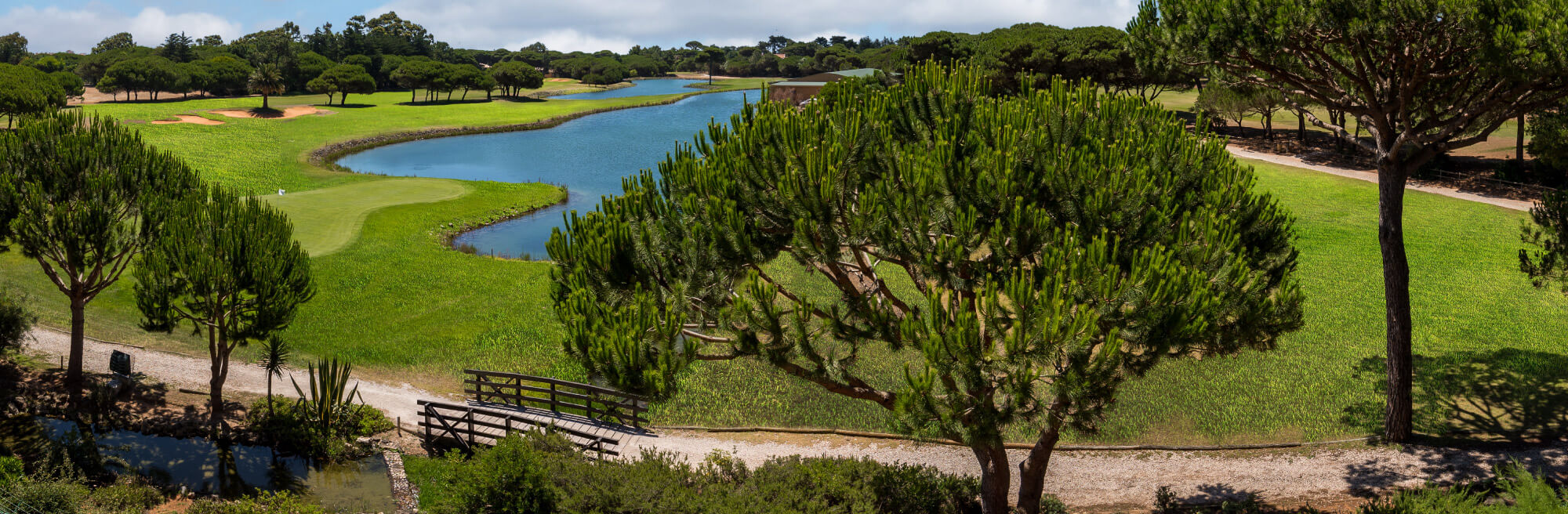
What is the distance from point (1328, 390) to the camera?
24.5 meters

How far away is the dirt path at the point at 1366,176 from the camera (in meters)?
46.6

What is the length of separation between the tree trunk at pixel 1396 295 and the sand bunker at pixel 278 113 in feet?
341

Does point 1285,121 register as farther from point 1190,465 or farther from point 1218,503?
point 1218,503

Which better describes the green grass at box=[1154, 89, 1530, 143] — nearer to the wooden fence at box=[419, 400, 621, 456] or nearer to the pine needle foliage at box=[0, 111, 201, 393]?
the wooden fence at box=[419, 400, 621, 456]

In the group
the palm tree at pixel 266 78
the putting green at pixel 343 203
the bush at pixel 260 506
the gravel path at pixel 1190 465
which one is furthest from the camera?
the palm tree at pixel 266 78

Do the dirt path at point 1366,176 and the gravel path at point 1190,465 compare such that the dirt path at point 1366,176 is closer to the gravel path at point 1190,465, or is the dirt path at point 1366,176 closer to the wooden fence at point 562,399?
the gravel path at point 1190,465

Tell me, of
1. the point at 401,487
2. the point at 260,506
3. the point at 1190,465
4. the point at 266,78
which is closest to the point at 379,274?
the point at 401,487

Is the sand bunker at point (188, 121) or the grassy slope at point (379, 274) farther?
the sand bunker at point (188, 121)

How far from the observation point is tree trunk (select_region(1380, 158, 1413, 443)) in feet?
65.3

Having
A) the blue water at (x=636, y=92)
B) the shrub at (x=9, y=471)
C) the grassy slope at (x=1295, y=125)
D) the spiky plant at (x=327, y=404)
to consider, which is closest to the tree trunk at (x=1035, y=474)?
the spiky plant at (x=327, y=404)

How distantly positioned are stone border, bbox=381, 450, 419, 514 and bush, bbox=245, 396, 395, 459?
0.96 m

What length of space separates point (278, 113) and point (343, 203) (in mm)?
60002

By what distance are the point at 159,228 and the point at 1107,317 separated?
24314mm

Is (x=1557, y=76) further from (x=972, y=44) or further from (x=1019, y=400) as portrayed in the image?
(x=972, y=44)
